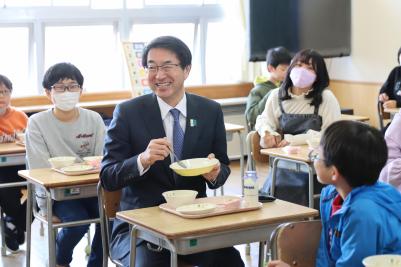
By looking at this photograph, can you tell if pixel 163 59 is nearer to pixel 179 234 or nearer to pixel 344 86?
pixel 179 234

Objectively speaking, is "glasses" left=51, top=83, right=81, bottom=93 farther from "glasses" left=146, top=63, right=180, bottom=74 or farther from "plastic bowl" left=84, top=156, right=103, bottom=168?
"glasses" left=146, top=63, right=180, bottom=74

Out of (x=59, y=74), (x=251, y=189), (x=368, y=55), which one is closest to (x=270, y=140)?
(x=59, y=74)

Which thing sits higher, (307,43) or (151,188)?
(307,43)

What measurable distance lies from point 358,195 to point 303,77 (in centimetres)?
265

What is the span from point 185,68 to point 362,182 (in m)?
1.20

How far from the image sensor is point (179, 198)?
2920 mm

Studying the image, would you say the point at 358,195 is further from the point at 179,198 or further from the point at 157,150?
the point at 157,150

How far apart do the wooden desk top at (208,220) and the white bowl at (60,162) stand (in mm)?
1258

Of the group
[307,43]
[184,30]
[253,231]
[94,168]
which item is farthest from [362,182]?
[184,30]

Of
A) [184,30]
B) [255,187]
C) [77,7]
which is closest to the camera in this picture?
[255,187]

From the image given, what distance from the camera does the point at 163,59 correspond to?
Answer: 10.6ft

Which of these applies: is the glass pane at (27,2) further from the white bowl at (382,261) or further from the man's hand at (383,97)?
the white bowl at (382,261)

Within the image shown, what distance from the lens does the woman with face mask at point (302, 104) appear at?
4898 mm

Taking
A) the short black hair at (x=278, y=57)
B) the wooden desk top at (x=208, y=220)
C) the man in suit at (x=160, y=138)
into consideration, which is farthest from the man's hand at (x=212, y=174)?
the short black hair at (x=278, y=57)
